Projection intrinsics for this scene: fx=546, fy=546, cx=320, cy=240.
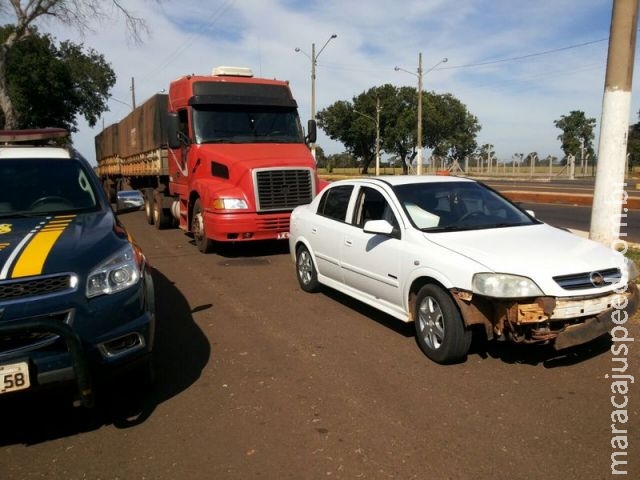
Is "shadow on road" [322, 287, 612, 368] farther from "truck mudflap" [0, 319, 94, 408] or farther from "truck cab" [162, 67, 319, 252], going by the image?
"truck cab" [162, 67, 319, 252]

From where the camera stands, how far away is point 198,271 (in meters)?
8.35

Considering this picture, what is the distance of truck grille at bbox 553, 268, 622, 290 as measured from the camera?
4.01 meters

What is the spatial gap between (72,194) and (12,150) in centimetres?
97

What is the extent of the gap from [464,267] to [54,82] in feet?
128

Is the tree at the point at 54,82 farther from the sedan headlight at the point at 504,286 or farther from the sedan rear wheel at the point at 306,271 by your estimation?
the sedan headlight at the point at 504,286

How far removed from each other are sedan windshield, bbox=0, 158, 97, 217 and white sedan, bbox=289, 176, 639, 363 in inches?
103

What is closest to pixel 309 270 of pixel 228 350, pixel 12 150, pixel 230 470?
pixel 228 350

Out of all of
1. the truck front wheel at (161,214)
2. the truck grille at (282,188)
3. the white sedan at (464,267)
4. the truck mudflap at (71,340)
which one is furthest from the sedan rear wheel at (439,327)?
the truck front wheel at (161,214)

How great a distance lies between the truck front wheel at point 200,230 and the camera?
9.70m

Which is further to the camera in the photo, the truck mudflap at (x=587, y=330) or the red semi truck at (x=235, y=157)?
the red semi truck at (x=235, y=157)

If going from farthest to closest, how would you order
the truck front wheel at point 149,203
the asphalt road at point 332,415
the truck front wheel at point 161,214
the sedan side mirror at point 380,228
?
the truck front wheel at point 149,203 → the truck front wheel at point 161,214 → the sedan side mirror at point 380,228 → the asphalt road at point 332,415

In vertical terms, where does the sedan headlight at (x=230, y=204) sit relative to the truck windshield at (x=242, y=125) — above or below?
below

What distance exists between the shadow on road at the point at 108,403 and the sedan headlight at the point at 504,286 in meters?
2.32

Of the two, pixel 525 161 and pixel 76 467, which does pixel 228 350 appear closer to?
pixel 76 467
